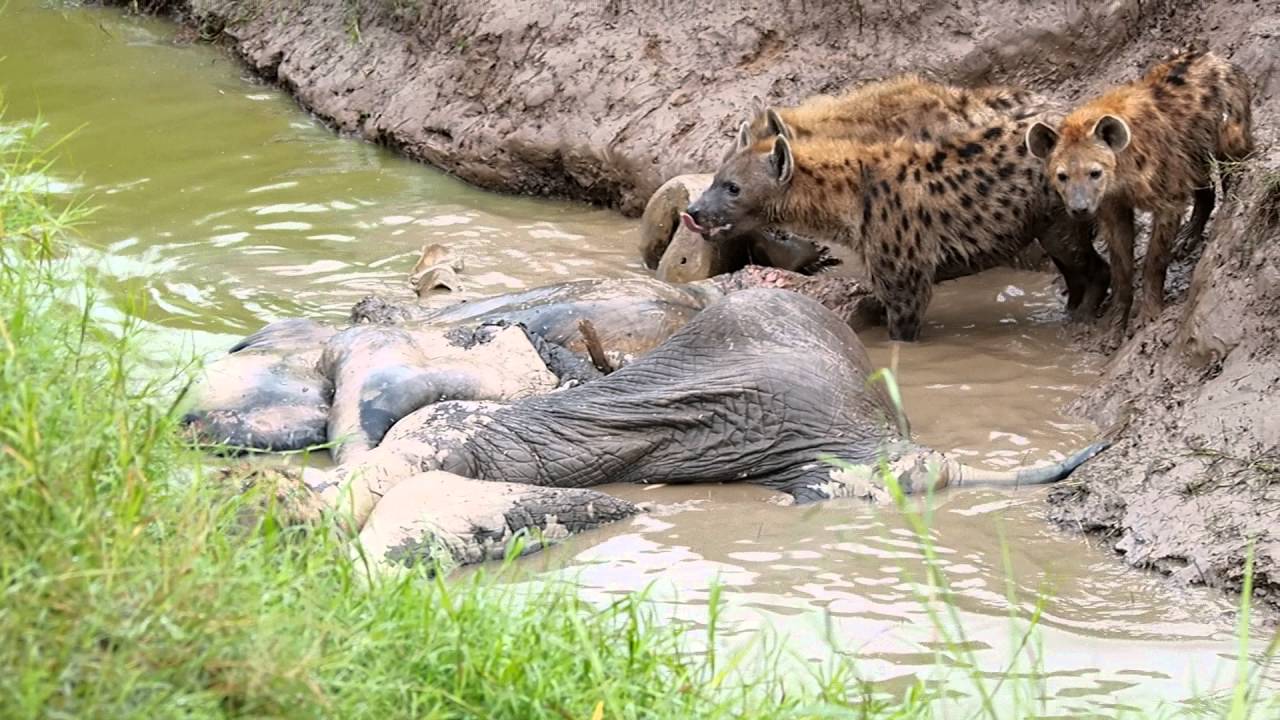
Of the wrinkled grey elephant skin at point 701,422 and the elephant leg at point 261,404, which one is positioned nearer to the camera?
the wrinkled grey elephant skin at point 701,422

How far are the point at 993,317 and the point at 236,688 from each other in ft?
16.8

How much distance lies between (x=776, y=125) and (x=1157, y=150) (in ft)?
5.81

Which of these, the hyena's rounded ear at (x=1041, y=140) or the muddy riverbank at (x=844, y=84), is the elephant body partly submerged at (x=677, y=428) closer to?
the muddy riverbank at (x=844, y=84)

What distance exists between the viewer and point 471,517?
5.07m

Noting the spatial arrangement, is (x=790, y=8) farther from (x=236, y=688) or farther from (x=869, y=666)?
(x=236, y=688)

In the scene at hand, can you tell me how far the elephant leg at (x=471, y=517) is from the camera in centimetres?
486

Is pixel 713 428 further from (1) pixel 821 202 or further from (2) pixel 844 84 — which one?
(2) pixel 844 84

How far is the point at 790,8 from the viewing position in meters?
8.79

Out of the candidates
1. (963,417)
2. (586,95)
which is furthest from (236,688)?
(586,95)

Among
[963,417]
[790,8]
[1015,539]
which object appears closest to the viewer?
[1015,539]

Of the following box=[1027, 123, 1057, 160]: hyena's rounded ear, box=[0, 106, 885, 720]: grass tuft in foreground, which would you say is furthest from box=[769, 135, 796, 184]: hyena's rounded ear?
box=[0, 106, 885, 720]: grass tuft in foreground

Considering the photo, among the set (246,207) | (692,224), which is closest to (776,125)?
(692,224)

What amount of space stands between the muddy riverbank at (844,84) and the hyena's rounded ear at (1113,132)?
46 cm

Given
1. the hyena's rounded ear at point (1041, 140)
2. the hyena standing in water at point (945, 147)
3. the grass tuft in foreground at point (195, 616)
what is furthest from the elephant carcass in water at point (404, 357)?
the grass tuft in foreground at point (195, 616)
